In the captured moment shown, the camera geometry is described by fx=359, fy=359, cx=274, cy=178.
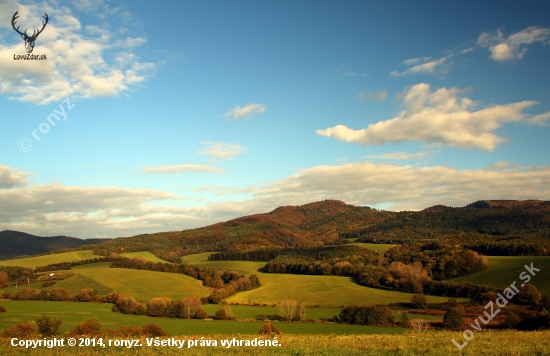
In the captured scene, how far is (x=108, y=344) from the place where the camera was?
1784 cm

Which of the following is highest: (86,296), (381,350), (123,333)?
(381,350)

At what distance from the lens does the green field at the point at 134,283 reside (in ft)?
277

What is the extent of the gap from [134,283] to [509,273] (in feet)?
288

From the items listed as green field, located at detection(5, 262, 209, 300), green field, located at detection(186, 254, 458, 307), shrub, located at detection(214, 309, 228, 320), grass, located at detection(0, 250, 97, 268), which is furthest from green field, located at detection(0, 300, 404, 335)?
grass, located at detection(0, 250, 97, 268)

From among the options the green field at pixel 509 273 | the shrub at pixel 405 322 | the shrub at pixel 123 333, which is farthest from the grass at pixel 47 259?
the green field at pixel 509 273

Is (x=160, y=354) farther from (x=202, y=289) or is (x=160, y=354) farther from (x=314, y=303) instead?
(x=202, y=289)

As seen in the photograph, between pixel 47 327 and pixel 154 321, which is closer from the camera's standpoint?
pixel 47 327

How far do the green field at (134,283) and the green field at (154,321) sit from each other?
1120 centimetres

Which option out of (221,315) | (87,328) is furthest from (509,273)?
(87,328)

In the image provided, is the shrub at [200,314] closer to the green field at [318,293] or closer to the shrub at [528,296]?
the green field at [318,293]

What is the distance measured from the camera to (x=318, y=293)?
80438 millimetres

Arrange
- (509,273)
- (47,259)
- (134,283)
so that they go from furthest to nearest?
(47,259) → (134,283) → (509,273)

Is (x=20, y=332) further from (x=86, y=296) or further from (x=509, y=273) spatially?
(x=509, y=273)

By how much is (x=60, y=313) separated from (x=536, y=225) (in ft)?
564
